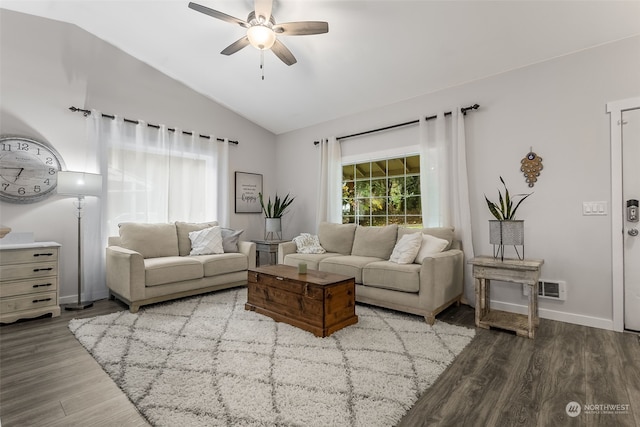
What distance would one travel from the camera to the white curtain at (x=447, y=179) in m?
3.54

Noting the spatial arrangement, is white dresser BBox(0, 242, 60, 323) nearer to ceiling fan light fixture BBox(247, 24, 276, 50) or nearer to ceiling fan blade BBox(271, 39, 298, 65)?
ceiling fan light fixture BBox(247, 24, 276, 50)

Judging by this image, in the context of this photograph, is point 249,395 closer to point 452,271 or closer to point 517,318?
point 452,271

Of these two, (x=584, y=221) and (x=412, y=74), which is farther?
(x=412, y=74)

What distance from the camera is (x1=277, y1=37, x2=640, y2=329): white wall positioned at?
112 inches

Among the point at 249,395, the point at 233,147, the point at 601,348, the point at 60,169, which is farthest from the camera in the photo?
the point at 233,147

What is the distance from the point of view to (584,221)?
115 inches

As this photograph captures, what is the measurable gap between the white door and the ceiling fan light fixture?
313 cm

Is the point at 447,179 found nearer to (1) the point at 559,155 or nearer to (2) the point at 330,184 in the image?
(1) the point at 559,155

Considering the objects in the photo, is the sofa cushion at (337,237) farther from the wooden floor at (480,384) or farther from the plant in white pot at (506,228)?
the wooden floor at (480,384)

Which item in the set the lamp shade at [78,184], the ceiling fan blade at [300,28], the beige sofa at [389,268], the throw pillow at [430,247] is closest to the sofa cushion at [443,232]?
the beige sofa at [389,268]

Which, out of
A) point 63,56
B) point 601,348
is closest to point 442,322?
point 601,348

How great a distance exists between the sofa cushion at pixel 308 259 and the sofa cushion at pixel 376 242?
365mm

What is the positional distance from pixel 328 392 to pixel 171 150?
4.00 m

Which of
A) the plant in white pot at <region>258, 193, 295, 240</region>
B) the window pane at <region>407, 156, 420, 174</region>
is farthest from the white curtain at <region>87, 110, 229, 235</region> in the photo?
the window pane at <region>407, 156, 420, 174</region>
